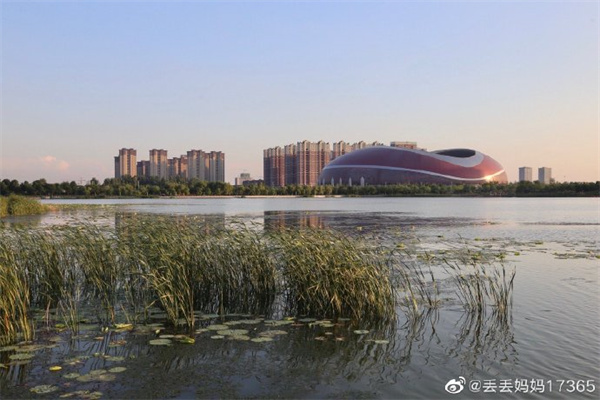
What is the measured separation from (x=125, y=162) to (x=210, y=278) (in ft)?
550

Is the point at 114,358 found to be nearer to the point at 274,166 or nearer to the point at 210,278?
the point at 210,278

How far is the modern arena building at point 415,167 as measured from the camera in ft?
396

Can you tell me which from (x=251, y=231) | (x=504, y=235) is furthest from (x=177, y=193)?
(x=251, y=231)

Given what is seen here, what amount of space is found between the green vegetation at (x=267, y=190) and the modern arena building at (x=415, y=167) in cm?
2350

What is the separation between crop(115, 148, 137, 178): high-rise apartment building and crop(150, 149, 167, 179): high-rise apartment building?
5.35 m

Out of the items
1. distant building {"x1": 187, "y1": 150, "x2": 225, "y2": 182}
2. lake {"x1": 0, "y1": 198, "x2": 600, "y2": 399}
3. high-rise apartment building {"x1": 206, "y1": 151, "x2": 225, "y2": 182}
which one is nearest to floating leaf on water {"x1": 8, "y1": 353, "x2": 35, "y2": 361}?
lake {"x1": 0, "y1": 198, "x2": 600, "y2": 399}

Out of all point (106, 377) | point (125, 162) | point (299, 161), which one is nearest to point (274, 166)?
point (299, 161)

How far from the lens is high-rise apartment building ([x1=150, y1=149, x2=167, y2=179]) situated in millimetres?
170750

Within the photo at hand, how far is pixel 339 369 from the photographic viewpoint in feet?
19.0

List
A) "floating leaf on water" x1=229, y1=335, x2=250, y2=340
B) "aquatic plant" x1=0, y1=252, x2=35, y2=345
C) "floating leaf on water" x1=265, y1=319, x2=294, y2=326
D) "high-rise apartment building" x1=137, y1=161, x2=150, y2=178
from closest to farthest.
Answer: "aquatic plant" x1=0, y1=252, x2=35, y2=345, "floating leaf on water" x1=229, y1=335, x2=250, y2=340, "floating leaf on water" x1=265, y1=319, x2=294, y2=326, "high-rise apartment building" x1=137, y1=161, x2=150, y2=178

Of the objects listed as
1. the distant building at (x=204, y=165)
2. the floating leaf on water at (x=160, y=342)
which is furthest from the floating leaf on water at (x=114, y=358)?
the distant building at (x=204, y=165)

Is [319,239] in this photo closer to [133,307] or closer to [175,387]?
[133,307]

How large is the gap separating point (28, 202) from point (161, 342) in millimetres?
33898

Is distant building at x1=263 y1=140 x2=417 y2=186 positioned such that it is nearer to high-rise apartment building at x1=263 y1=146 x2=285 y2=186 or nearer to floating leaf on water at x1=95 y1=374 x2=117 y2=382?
high-rise apartment building at x1=263 y1=146 x2=285 y2=186
